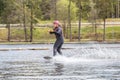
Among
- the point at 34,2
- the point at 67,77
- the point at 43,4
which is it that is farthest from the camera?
the point at 43,4

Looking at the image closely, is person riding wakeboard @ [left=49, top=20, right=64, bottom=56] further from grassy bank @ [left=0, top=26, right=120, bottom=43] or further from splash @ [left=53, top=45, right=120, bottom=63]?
grassy bank @ [left=0, top=26, right=120, bottom=43]

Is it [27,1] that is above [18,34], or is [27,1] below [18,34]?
above

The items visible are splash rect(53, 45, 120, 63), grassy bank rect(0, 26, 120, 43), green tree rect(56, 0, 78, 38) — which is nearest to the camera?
splash rect(53, 45, 120, 63)

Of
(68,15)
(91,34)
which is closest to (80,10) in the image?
Answer: (68,15)

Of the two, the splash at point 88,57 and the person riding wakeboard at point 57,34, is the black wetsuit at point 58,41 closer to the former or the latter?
the person riding wakeboard at point 57,34

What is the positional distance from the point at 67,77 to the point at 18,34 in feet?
138

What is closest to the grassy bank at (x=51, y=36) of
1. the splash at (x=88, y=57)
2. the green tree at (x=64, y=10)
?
the green tree at (x=64, y=10)

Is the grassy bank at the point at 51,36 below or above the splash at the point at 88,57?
below

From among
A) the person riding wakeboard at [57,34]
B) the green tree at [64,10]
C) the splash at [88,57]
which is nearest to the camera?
the splash at [88,57]

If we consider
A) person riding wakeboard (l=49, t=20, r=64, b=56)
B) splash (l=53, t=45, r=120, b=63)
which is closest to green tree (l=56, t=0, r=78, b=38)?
splash (l=53, t=45, r=120, b=63)

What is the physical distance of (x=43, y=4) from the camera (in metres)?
60.7

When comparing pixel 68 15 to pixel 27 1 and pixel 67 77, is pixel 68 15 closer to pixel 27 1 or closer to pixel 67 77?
pixel 27 1

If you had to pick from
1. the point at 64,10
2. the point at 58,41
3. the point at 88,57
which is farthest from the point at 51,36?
the point at 58,41

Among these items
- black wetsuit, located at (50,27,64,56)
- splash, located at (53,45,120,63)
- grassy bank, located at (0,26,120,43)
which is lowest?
grassy bank, located at (0,26,120,43)
